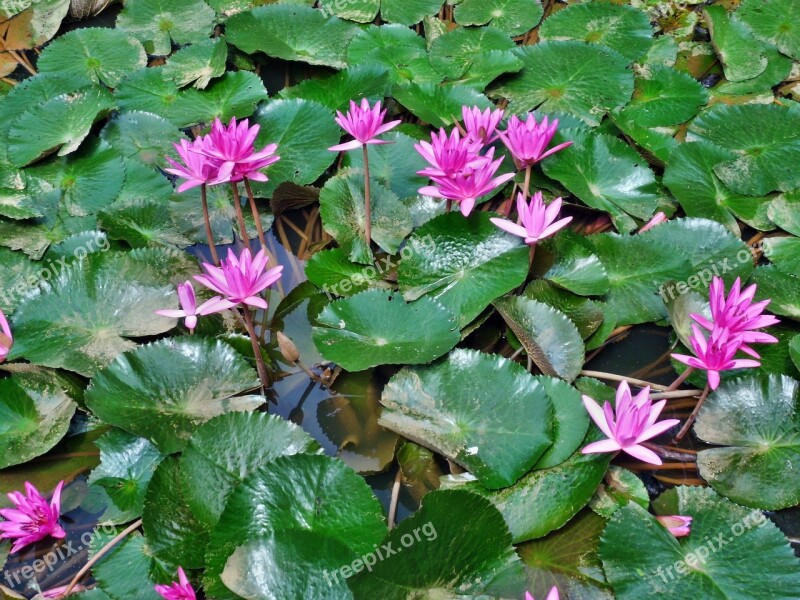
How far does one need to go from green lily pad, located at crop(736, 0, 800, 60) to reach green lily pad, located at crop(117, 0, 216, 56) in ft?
9.44

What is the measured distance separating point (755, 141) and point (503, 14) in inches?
57.8

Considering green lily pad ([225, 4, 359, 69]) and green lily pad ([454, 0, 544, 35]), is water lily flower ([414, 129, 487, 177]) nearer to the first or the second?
green lily pad ([225, 4, 359, 69])

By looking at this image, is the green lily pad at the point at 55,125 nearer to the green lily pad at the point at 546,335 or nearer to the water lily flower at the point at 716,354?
the green lily pad at the point at 546,335

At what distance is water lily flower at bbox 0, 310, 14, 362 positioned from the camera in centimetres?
224

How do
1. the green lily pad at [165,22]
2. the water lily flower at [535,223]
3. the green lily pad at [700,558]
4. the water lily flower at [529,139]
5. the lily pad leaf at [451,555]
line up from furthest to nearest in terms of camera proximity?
1. the green lily pad at [165,22]
2. the water lily flower at [529,139]
3. the water lily flower at [535,223]
4. the green lily pad at [700,558]
5. the lily pad leaf at [451,555]

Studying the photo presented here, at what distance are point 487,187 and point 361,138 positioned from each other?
0.49 meters

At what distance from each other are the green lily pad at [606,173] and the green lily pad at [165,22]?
204 centimetres

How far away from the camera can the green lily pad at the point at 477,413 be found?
78.5 inches

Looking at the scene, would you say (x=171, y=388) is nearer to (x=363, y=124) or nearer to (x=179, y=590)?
(x=179, y=590)

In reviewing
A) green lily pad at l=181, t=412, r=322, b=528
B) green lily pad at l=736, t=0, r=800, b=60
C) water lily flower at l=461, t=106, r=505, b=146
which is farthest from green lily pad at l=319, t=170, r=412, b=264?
green lily pad at l=736, t=0, r=800, b=60

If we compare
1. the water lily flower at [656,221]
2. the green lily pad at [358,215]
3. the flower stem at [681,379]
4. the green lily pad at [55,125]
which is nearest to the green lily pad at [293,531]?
the green lily pad at [358,215]

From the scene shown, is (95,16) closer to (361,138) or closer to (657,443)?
(361,138)

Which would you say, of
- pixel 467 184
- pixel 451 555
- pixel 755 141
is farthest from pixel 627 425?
pixel 755 141

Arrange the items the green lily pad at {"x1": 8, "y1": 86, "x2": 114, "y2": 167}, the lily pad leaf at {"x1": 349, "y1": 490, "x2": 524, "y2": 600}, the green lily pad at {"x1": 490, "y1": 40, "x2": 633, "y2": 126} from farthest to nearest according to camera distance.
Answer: the green lily pad at {"x1": 490, "y1": 40, "x2": 633, "y2": 126} → the green lily pad at {"x1": 8, "y1": 86, "x2": 114, "y2": 167} → the lily pad leaf at {"x1": 349, "y1": 490, "x2": 524, "y2": 600}
